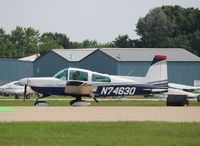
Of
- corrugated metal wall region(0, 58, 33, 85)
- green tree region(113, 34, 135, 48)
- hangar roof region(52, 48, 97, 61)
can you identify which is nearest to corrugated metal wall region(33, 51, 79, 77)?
hangar roof region(52, 48, 97, 61)

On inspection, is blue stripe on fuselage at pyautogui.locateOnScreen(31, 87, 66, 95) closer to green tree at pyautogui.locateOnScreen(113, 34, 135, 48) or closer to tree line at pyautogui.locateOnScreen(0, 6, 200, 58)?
tree line at pyautogui.locateOnScreen(0, 6, 200, 58)

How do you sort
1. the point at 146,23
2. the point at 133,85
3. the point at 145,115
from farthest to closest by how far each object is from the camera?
the point at 146,23 → the point at 133,85 → the point at 145,115

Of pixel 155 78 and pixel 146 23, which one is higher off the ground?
pixel 146 23

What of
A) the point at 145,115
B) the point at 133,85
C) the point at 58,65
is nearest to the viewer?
the point at 145,115

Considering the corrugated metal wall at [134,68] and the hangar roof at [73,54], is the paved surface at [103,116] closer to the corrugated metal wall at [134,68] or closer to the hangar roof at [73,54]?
the corrugated metal wall at [134,68]

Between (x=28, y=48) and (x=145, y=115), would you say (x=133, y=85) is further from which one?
(x=28, y=48)

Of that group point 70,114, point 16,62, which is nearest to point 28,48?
point 16,62
